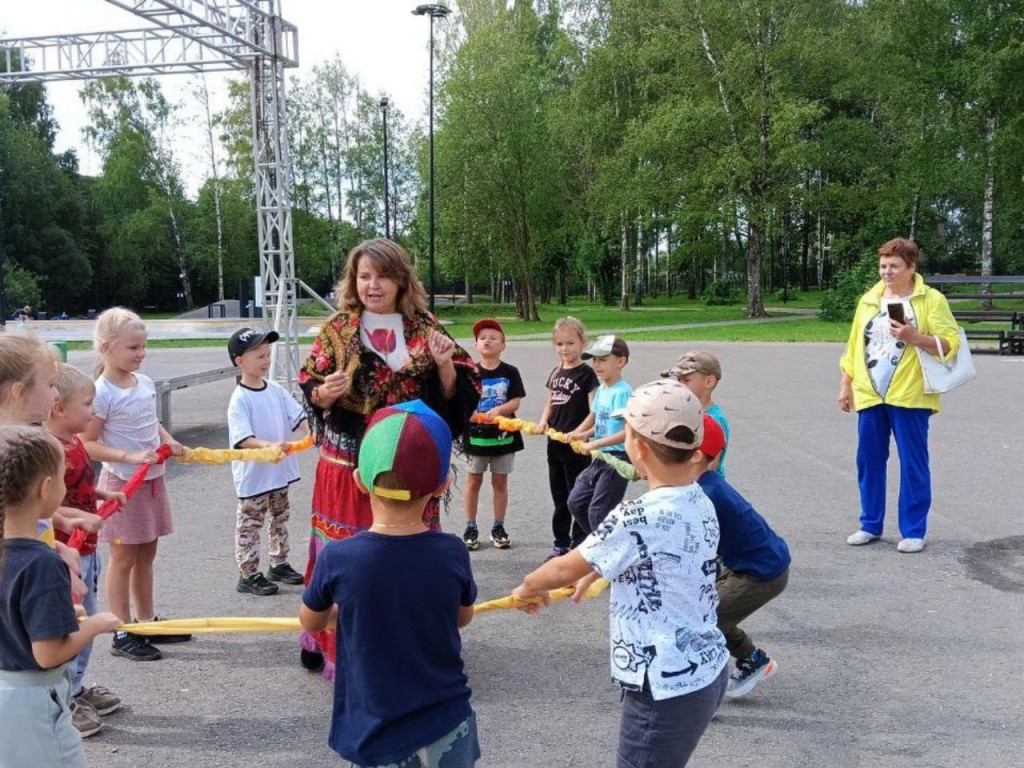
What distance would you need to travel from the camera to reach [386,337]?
393 cm

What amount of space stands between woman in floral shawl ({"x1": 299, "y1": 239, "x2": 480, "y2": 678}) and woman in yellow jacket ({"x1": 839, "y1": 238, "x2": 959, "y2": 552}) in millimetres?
3568

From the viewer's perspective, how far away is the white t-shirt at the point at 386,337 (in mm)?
3906

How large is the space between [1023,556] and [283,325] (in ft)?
35.9

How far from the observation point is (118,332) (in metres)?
4.25

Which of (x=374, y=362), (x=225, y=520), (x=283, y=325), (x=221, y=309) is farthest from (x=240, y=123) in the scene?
(x=374, y=362)

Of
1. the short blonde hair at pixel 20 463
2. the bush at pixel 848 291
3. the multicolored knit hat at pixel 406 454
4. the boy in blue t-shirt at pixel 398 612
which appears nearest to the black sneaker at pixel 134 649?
the short blonde hair at pixel 20 463

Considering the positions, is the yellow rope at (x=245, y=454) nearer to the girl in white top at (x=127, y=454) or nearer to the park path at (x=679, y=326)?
the girl in white top at (x=127, y=454)

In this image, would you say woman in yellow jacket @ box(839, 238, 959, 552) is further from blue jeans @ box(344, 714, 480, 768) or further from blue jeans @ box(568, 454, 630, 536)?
blue jeans @ box(344, 714, 480, 768)

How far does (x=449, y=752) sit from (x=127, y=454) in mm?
2632

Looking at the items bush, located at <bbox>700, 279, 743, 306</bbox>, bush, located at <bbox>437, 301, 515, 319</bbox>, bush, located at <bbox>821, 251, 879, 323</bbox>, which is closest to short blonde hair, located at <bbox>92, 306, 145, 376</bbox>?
bush, located at <bbox>821, 251, 879, 323</bbox>

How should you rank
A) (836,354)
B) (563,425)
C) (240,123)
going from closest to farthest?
(563,425) → (836,354) → (240,123)

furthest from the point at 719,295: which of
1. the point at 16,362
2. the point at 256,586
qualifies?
the point at 16,362

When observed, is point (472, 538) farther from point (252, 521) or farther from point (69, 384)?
point (69, 384)

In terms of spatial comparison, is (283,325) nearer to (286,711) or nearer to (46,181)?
(286,711)
